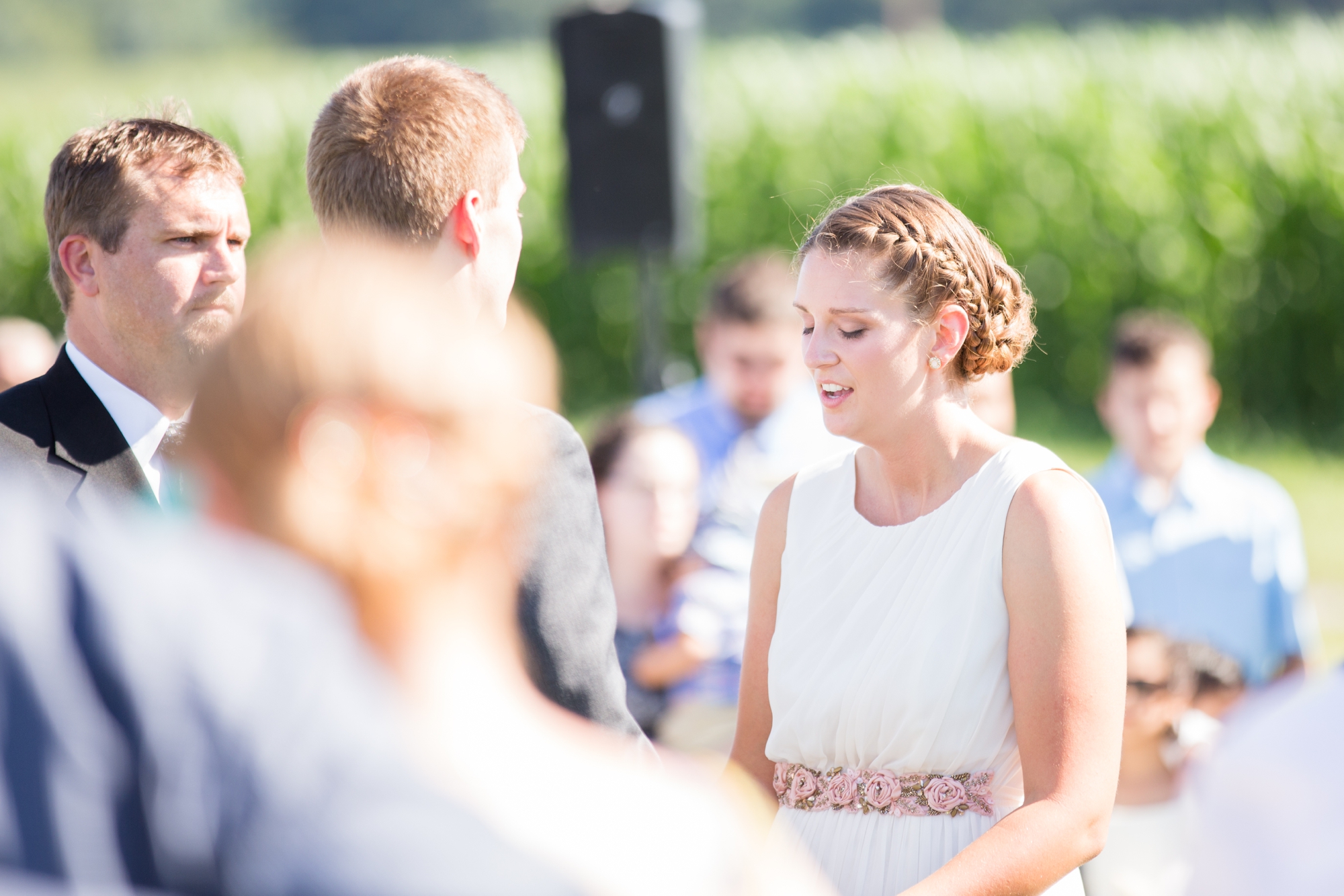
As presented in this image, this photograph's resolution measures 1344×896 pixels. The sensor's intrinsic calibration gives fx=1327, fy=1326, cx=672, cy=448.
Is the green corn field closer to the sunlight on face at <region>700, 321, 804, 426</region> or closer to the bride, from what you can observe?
the sunlight on face at <region>700, 321, 804, 426</region>

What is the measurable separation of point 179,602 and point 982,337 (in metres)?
1.57

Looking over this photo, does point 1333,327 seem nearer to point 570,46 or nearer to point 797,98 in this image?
point 797,98

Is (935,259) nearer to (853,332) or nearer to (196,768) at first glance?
(853,332)

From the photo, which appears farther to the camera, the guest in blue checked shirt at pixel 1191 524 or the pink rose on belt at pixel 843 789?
the guest in blue checked shirt at pixel 1191 524

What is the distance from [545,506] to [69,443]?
83 cm

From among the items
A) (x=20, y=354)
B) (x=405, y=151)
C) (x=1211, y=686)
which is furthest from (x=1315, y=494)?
(x=405, y=151)

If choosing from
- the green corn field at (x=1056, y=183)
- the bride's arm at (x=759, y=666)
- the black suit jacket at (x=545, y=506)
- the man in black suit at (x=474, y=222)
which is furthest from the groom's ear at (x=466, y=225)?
the green corn field at (x=1056, y=183)

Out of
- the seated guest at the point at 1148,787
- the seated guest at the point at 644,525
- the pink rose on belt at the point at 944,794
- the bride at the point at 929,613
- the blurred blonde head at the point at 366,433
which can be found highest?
the blurred blonde head at the point at 366,433

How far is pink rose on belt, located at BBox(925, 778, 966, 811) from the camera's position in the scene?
204cm

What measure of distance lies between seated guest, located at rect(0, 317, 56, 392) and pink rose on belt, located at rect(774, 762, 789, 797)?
13.5ft

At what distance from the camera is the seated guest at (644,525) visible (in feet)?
13.5

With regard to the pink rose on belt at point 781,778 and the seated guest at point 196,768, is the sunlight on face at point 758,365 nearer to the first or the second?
the pink rose on belt at point 781,778

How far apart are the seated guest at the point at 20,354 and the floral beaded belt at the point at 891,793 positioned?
4.20 metres

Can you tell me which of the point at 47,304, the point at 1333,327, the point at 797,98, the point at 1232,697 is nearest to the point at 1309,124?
the point at 1333,327
